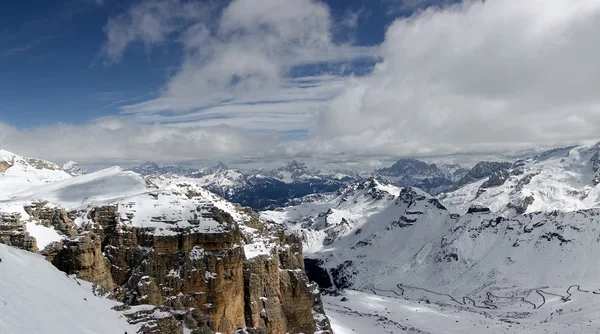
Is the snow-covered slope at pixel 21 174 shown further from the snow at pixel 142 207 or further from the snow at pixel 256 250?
the snow at pixel 256 250

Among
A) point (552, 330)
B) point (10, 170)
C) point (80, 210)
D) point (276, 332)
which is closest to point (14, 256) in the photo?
point (80, 210)

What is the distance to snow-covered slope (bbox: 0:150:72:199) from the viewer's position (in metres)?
115

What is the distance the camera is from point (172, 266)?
215 feet

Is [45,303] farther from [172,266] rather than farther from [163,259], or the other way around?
[172,266]

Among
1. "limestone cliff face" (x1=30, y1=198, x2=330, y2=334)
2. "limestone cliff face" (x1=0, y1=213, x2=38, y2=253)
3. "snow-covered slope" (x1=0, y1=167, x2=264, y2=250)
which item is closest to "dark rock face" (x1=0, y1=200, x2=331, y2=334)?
"limestone cliff face" (x1=30, y1=198, x2=330, y2=334)

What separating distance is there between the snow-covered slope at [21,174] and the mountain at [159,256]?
139ft

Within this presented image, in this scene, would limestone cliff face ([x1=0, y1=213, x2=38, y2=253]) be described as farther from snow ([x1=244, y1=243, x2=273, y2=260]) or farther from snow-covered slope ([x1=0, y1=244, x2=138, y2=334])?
snow ([x1=244, y1=243, x2=273, y2=260])

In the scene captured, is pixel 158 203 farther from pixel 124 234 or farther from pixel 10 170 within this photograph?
pixel 10 170

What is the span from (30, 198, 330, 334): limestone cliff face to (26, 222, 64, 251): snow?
1004 mm

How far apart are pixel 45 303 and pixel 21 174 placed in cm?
12313

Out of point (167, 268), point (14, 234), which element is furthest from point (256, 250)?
point (14, 234)

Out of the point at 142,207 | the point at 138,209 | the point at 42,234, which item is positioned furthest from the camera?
the point at 142,207

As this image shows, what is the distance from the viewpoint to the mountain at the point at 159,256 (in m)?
59.3

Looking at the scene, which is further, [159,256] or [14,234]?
[159,256]
